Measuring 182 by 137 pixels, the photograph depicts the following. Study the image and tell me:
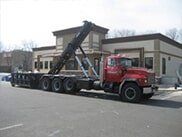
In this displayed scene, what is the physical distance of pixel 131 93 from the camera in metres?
17.5

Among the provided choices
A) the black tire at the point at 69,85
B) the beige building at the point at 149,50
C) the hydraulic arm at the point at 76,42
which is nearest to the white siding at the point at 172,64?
the beige building at the point at 149,50

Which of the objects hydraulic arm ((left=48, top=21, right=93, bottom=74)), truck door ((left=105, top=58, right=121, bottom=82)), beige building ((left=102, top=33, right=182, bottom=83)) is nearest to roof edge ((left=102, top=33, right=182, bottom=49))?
beige building ((left=102, top=33, right=182, bottom=83))

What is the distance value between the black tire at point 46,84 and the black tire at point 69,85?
2068 mm

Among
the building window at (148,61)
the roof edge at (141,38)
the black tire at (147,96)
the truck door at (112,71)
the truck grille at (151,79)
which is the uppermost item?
the roof edge at (141,38)

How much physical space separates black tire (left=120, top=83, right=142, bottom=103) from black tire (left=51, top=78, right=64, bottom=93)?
21.5 ft

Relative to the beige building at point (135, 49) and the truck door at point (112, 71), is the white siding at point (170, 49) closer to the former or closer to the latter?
the beige building at point (135, 49)

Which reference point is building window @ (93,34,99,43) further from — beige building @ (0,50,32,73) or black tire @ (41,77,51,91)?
beige building @ (0,50,32,73)

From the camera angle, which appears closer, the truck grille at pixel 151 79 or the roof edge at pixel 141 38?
the truck grille at pixel 151 79

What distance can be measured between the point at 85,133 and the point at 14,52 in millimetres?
81482

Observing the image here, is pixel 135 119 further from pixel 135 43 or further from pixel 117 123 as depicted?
pixel 135 43

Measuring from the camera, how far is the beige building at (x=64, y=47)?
116ft

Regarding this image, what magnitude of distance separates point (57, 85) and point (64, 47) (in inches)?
657

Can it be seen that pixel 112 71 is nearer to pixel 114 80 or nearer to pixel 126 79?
pixel 114 80

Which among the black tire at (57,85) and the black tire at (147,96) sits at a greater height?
the black tire at (57,85)
